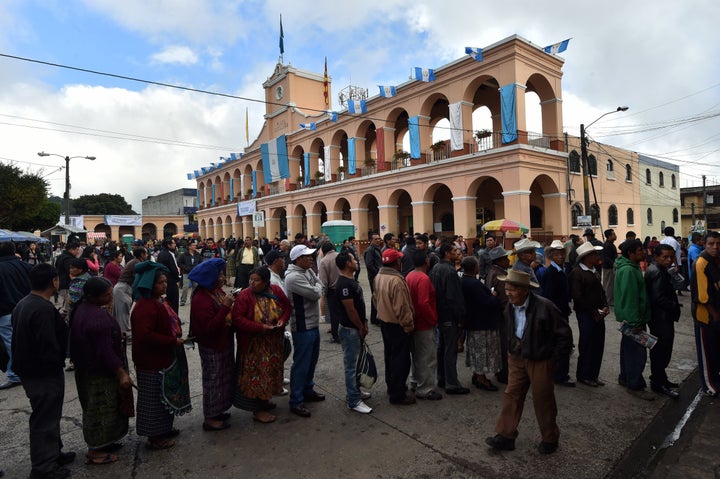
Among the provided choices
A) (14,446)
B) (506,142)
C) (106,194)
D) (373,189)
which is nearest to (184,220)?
(106,194)

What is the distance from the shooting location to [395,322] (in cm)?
420

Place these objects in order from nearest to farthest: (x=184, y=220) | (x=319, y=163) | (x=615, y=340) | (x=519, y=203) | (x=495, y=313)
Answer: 1. (x=495, y=313)
2. (x=615, y=340)
3. (x=519, y=203)
4. (x=319, y=163)
5. (x=184, y=220)

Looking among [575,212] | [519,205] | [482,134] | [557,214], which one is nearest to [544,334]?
[519,205]

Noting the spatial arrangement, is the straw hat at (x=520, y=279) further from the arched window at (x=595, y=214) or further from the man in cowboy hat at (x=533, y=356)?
the arched window at (x=595, y=214)

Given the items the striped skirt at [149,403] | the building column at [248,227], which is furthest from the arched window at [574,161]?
the building column at [248,227]

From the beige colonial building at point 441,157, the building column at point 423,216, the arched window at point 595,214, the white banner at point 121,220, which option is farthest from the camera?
the white banner at point 121,220

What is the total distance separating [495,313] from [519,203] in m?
13.4

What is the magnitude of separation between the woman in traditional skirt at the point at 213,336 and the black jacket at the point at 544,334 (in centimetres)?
268

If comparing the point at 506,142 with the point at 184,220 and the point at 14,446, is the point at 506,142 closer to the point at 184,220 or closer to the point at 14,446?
the point at 14,446

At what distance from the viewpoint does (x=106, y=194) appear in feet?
249

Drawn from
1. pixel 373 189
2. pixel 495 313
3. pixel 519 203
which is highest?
pixel 373 189

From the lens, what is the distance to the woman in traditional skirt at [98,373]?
3166 millimetres

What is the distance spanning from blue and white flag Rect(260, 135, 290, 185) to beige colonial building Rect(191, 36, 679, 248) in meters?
0.44

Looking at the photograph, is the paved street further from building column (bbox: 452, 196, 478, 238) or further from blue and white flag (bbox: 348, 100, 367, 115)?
blue and white flag (bbox: 348, 100, 367, 115)
